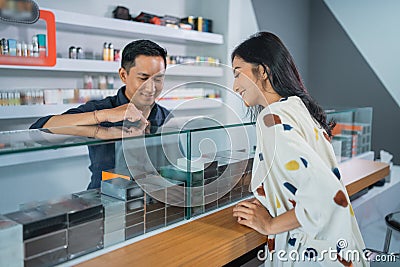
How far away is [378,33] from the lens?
4.23 m

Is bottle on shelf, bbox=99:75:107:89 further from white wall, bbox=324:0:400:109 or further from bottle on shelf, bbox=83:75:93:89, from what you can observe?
white wall, bbox=324:0:400:109

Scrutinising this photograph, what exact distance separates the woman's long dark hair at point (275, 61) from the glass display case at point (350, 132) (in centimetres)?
103

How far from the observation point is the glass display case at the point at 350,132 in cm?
224

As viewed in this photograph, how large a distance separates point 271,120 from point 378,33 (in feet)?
12.3

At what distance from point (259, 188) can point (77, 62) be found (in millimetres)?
1847

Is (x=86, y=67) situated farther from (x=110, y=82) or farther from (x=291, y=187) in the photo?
(x=291, y=187)

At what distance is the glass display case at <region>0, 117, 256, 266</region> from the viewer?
932 mm

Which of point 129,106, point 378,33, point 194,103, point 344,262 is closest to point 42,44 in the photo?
point 194,103

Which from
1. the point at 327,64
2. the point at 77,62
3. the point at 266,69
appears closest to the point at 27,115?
the point at 77,62

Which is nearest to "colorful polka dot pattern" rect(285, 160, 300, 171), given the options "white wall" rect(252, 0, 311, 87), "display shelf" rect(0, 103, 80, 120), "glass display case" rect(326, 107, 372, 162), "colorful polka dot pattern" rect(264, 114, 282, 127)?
"colorful polka dot pattern" rect(264, 114, 282, 127)

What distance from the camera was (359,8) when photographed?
14.2ft

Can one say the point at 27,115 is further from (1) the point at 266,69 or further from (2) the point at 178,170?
(1) the point at 266,69

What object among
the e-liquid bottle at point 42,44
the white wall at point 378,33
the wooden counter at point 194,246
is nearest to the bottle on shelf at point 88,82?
the e-liquid bottle at point 42,44

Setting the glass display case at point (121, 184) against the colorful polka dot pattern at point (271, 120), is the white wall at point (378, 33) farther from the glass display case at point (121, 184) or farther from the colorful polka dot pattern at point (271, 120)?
the colorful polka dot pattern at point (271, 120)
